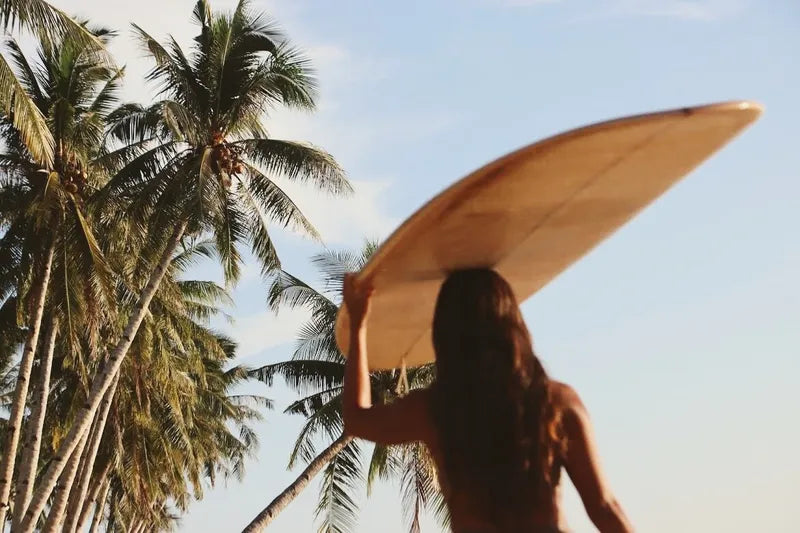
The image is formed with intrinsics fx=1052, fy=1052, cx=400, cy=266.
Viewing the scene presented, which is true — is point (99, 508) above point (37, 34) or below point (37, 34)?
above

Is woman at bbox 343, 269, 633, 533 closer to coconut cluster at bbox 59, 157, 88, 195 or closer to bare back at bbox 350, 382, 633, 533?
bare back at bbox 350, 382, 633, 533

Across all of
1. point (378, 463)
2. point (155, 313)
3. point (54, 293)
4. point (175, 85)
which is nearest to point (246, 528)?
point (378, 463)

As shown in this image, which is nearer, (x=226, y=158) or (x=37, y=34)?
(x=37, y=34)

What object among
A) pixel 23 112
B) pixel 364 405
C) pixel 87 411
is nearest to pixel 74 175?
pixel 87 411

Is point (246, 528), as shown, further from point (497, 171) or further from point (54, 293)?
point (497, 171)

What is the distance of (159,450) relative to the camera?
1106 inches

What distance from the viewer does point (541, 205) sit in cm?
268

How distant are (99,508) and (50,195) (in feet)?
68.9

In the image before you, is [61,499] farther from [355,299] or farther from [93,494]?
[355,299]

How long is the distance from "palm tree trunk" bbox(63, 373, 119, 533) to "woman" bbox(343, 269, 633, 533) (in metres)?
20.9

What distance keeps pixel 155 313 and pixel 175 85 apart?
6.74m

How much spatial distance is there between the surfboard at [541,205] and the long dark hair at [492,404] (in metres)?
0.22

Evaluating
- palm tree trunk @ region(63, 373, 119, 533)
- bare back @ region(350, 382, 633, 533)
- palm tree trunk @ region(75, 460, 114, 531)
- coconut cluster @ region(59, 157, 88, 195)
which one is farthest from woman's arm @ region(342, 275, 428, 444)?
palm tree trunk @ region(75, 460, 114, 531)

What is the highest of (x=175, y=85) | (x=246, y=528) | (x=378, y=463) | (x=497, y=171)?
(x=175, y=85)
